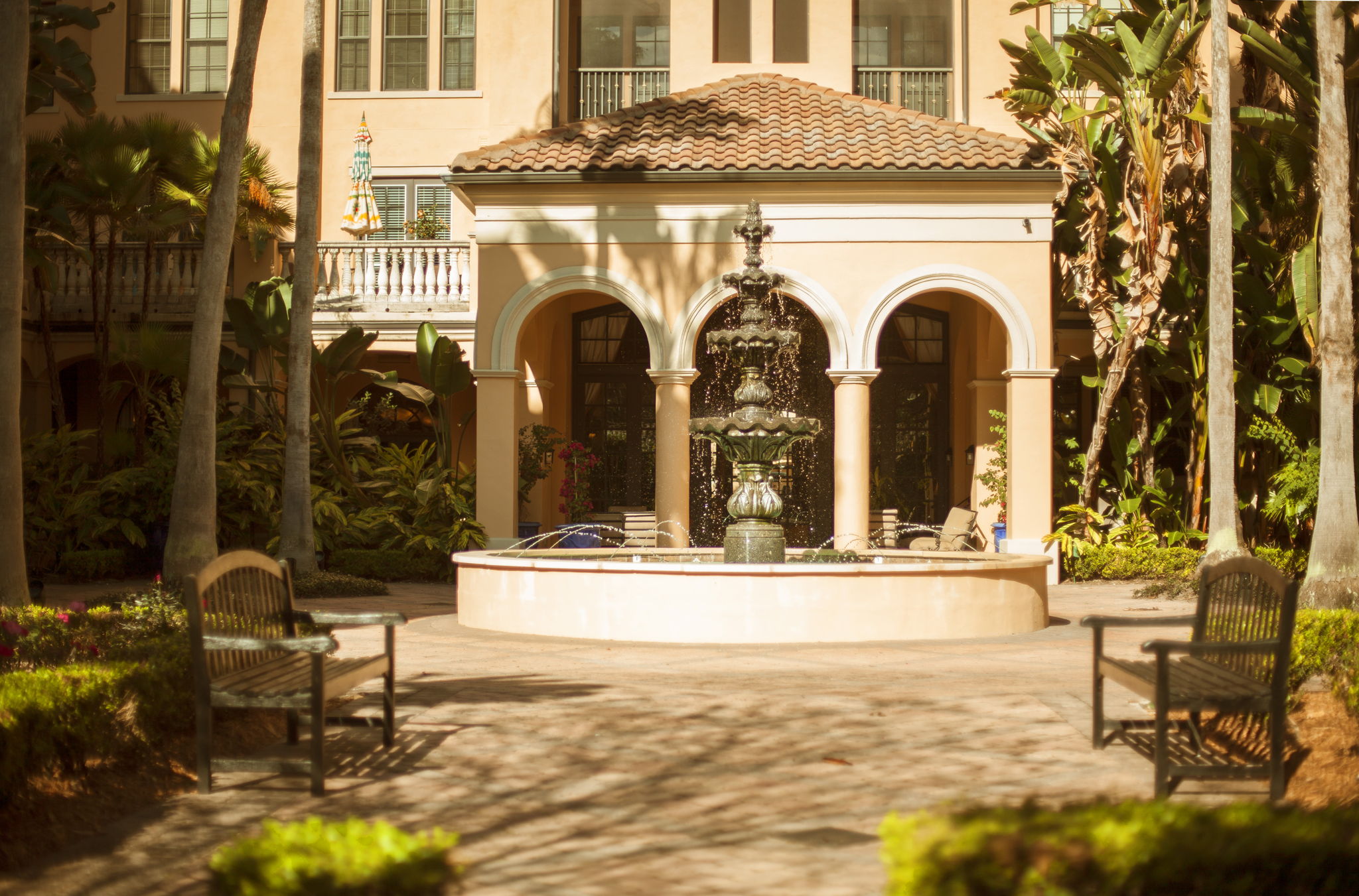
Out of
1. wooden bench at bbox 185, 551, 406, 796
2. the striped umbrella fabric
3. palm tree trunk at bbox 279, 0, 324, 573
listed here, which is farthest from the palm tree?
wooden bench at bbox 185, 551, 406, 796

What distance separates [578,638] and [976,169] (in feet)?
29.1

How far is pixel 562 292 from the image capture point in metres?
17.7

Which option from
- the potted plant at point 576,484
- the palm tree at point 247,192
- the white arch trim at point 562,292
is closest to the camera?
the white arch trim at point 562,292

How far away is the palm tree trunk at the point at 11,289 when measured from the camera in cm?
889

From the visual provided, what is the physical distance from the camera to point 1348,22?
638 inches

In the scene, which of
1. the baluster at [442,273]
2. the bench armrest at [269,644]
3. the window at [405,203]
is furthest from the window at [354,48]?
the bench armrest at [269,644]

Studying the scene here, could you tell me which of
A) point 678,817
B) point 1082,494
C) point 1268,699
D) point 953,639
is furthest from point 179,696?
point 1082,494

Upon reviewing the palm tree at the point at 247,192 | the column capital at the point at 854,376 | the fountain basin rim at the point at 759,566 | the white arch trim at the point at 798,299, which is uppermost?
the palm tree at the point at 247,192

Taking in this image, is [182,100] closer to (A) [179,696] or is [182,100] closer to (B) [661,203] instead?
(B) [661,203]

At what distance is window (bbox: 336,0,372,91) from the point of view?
23750mm

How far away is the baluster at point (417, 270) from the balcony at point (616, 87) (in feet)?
11.7

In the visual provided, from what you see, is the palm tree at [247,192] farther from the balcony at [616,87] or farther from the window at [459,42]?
the balcony at [616,87]

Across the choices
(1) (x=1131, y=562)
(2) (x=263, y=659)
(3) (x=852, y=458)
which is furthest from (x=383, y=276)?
(2) (x=263, y=659)

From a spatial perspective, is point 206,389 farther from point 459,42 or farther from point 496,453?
point 459,42
